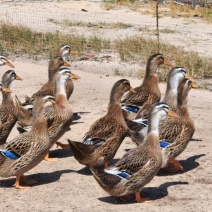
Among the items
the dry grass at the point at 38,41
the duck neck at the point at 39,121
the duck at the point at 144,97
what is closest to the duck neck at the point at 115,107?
the duck at the point at 144,97

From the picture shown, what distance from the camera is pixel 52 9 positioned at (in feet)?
80.2

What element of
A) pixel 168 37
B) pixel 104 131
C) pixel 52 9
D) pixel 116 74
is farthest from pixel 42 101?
pixel 52 9

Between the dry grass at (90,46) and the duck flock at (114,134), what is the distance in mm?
4671

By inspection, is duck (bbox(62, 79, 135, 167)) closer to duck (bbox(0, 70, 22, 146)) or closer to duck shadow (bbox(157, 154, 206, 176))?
duck shadow (bbox(157, 154, 206, 176))

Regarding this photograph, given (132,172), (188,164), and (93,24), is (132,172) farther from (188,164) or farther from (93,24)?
(93,24)

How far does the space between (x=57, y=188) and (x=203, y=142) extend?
114 inches

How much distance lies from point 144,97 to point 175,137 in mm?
1953

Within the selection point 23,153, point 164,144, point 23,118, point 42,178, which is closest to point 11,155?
point 23,153

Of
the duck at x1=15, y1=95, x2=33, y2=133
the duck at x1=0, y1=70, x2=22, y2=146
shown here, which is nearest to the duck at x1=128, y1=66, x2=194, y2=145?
the duck at x1=15, y1=95, x2=33, y2=133

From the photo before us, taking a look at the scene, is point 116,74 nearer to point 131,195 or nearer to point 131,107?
point 131,107

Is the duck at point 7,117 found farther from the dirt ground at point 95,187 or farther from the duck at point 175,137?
the duck at point 175,137

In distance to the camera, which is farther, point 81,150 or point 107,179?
point 81,150

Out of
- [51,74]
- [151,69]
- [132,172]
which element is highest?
[151,69]

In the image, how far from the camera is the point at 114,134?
31.1ft
